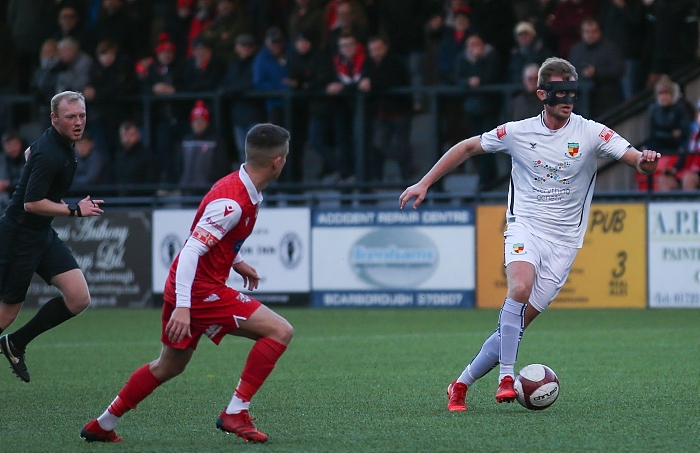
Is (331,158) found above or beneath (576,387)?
above

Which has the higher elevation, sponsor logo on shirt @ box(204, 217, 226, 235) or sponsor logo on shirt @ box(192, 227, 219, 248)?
sponsor logo on shirt @ box(204, 217, 226, 235)

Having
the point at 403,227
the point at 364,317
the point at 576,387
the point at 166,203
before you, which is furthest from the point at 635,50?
the point at 576,387

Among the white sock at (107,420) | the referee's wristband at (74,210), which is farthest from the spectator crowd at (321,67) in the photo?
the white sock at (107,420)

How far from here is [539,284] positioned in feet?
23.6

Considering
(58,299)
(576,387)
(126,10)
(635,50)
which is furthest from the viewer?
(126,10)

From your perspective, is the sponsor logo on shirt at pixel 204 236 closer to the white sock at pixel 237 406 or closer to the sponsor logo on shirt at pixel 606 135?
the white sock at pixel 237 406

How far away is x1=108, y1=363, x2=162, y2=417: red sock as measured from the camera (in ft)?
19.5

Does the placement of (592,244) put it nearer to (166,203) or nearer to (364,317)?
(364,317)

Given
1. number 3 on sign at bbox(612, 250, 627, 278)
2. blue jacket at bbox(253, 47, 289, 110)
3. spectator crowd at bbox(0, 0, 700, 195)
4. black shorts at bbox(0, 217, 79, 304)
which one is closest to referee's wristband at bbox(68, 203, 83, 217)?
black shorts at bbox(0, 217, 79, 304)

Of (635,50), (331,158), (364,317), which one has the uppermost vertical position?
(635,50)

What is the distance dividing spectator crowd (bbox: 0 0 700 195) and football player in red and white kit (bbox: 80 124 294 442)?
30.0ft

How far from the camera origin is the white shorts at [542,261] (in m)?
7.16

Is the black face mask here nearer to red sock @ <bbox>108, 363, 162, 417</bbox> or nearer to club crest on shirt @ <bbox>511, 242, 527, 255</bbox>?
club crest on shirt @ <bbox>511, 242, 527, 255</bbox>

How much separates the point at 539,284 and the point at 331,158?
9.54 m
